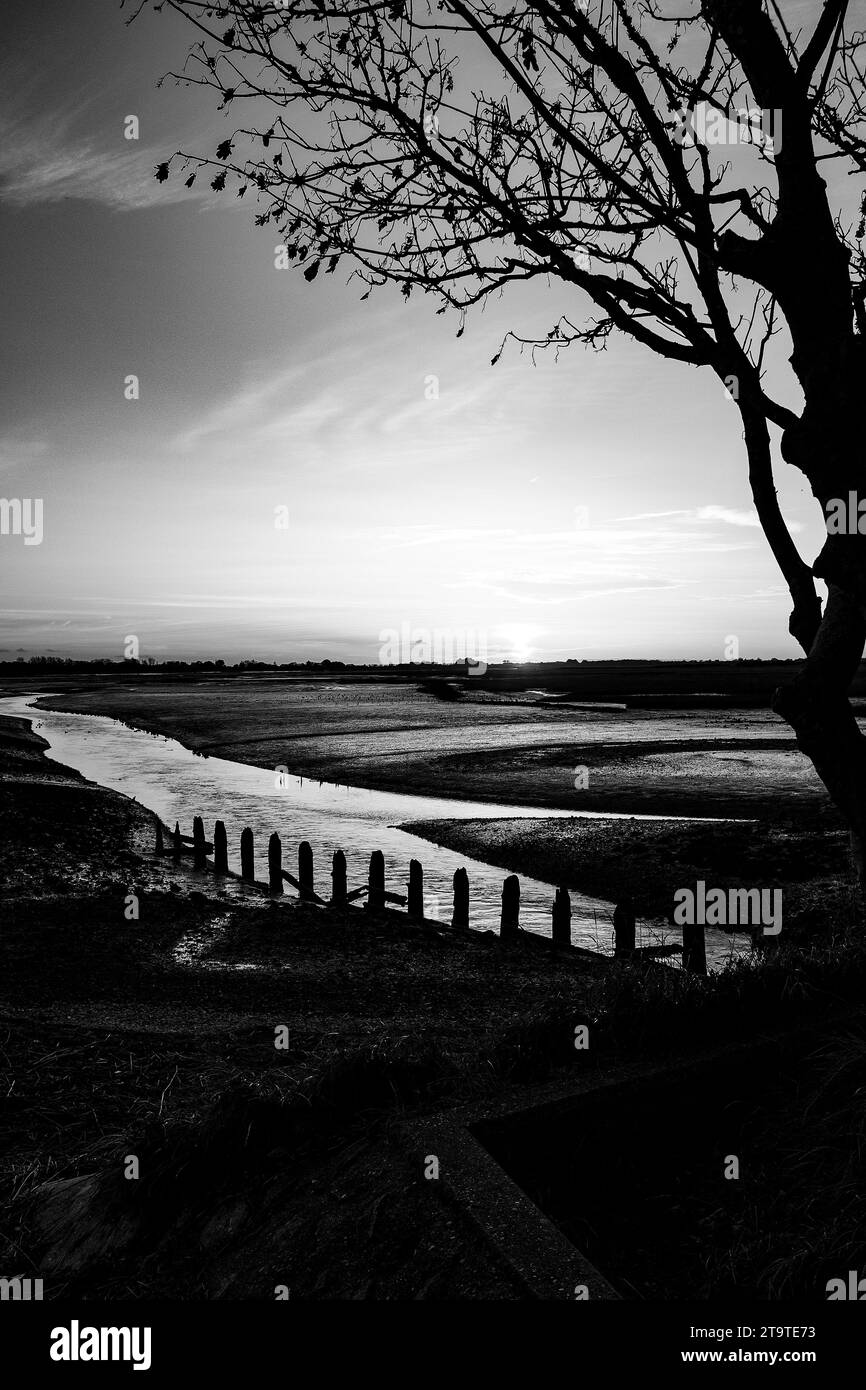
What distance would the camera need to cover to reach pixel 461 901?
14102 millimetres

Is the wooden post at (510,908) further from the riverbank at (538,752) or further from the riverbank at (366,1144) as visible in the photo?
the riverbank at (538,752)

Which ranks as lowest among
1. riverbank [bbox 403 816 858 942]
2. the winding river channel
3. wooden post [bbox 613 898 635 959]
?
the winding river channel

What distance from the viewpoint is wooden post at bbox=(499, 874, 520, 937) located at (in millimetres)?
13469

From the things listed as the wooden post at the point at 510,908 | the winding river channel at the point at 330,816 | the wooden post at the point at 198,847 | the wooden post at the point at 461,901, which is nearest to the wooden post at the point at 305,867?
the winding river channel at the point at 330,816

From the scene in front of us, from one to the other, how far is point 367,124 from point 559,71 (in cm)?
131

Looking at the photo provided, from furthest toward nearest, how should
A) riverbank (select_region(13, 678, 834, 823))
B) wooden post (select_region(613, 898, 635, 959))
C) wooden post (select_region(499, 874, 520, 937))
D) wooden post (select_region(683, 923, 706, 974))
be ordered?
riverbank (select_region(13, 678, 834, 823)) → wooden post (select_region(499, 874, 520, 937)) → wooden post (select_region(613, 898, 635, 959)) → wooden post (select_region(683, 923, 706, 974))

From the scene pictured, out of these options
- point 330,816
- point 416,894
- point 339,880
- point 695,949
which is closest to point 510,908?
point 416,894

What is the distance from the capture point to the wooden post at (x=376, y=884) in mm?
15328

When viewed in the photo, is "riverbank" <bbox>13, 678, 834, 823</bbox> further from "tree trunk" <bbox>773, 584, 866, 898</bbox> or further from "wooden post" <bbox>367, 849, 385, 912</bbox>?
"tree trunk" <bbox>773, 584, 866, 898</bbox>

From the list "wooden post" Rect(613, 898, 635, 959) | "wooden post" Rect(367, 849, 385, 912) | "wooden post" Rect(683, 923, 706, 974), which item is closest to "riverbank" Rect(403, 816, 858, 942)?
"wooden post" Rect(613, 898, 635, 959)

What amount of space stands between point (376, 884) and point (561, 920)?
3.94 meters

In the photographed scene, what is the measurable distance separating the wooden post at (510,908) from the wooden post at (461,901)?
27.8 inches

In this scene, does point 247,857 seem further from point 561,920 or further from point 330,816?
point 561,920

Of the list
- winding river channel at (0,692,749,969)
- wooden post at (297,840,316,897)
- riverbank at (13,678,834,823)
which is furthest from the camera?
riverbank at (13,678,834,823)
